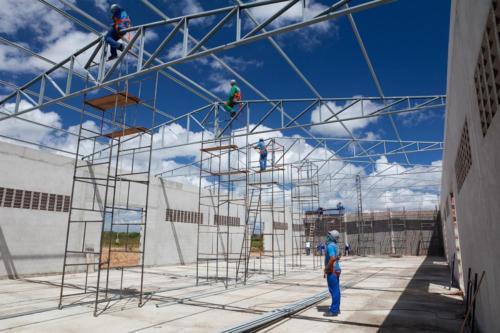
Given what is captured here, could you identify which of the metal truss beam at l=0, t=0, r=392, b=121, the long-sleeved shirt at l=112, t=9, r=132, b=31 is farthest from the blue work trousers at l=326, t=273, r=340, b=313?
the long-sleeved shirt at l=112, t=9, r=132, b=31

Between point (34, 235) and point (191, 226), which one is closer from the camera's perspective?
point (34, 235)

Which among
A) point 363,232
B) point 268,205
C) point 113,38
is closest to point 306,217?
point 363,232

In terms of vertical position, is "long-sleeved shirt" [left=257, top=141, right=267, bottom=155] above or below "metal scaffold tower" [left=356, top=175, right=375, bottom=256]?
above

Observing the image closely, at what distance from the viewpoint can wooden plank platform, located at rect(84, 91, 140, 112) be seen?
333 inches

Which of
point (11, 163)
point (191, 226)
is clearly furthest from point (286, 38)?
point (191, 226)

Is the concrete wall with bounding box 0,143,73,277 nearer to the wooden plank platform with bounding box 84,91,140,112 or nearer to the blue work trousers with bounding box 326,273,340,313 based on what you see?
the wooden plank platform with bounding box 84,91,140,112

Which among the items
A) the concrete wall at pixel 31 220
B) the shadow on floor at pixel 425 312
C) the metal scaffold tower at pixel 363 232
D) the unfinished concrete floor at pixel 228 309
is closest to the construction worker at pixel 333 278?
the unfinished concrete floor at pixel 228 309

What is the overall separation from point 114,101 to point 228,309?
19.1 feet

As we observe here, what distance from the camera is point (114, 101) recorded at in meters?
8.80

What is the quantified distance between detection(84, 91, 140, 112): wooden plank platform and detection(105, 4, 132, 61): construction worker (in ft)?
5.03

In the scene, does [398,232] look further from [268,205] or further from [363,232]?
[268,205]

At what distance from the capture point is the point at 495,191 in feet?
10.7

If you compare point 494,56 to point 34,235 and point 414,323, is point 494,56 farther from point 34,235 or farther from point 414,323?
point 34,235

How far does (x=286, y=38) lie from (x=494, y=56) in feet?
25.6
